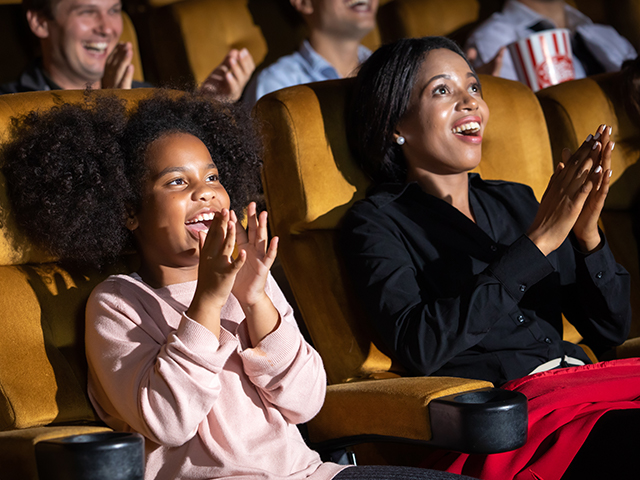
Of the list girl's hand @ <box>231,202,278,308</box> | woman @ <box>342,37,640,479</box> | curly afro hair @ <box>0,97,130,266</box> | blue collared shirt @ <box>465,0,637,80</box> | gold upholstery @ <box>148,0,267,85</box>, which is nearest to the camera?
girl's hand @ <box>231,202,278,308</box>

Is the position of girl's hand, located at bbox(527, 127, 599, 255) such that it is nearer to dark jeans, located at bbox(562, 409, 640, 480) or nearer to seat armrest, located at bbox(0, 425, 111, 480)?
dark jeans, located at bbox(562, 409, 640, 480)

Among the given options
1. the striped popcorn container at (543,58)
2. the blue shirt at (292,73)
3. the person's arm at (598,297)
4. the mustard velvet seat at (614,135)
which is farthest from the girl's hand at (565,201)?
the blue shirt at (292,73)

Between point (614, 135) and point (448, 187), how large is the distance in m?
0.67

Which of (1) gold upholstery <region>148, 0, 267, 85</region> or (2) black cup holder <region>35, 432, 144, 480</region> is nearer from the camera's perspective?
(2) black cup holder <region>35, 432, 144, 480</region>

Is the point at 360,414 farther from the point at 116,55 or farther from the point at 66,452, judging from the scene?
the point at 116,55

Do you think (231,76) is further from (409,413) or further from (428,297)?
(409,413)

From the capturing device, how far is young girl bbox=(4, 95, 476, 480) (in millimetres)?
1092

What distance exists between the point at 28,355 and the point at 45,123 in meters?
0.39

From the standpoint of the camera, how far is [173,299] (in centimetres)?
125

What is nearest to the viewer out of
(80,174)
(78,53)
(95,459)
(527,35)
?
(95,459)

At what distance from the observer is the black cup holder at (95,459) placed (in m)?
0.90

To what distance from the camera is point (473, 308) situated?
1373mm

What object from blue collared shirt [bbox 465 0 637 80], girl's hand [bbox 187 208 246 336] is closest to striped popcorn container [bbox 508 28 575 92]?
blue collared shirt [bbox 465 0 637 80]

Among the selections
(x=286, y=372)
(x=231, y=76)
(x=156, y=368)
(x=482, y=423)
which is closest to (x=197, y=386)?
(x=156, y=368)
